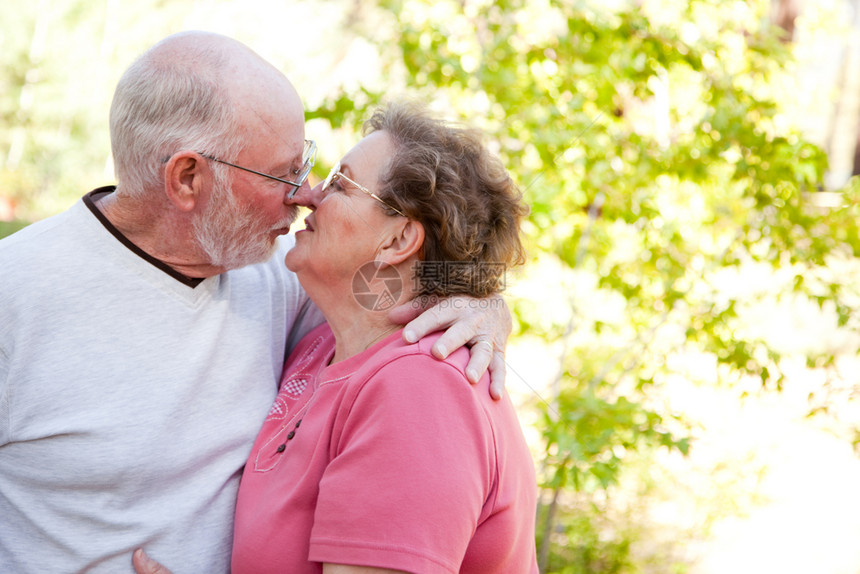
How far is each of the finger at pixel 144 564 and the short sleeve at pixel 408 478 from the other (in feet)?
1.89

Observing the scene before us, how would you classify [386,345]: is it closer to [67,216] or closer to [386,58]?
[67,216]

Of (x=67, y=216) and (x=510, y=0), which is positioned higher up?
(x=510, y=0)

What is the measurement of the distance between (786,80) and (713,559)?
8.93ft

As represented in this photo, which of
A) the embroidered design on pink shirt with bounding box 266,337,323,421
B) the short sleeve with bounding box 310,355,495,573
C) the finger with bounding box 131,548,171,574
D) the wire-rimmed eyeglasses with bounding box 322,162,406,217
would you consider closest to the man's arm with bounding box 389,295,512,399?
the short sleeve with bounding box 310,355,495,573

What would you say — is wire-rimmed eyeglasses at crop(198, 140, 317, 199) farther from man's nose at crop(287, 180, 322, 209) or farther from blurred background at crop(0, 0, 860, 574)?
blurred background at crop(0, 0, 860, 574)

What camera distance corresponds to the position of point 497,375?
1.67m

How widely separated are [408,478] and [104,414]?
862 mm

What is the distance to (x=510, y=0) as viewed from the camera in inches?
124

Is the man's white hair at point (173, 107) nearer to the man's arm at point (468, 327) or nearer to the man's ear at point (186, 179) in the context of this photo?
the man's ear at point (186, 179)

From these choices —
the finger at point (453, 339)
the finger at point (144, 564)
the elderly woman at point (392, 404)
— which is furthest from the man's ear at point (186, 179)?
the finger at point (144, 564)

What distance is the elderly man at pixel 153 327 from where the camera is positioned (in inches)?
67.2

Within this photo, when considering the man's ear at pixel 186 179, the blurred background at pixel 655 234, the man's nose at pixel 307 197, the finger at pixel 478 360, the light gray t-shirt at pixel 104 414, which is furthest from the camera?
the blurred background at pixel 655 234

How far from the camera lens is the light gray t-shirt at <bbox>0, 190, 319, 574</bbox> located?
1699 millimetres

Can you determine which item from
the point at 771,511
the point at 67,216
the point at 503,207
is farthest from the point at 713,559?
the point at 67,216
